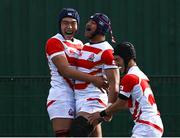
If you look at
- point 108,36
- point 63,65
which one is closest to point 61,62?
point 63,65

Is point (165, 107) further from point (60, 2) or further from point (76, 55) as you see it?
point (76, 55)

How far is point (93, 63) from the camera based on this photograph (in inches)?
294

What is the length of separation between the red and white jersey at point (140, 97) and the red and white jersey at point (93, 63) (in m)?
0.30

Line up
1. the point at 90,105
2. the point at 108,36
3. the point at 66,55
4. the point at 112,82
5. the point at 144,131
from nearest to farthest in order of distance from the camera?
the point at 144,131, the point at 112,82, the point at 90,105, the point at 66,55, the point at 108,36

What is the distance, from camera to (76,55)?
760 cm

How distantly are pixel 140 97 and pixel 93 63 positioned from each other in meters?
0.63

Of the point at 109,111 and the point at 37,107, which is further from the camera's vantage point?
the point at 37,107

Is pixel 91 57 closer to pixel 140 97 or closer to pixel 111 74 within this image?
pixel 111 74

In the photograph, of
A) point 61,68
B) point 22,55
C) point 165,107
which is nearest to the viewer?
point 61,68

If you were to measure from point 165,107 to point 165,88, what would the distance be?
0.47 m

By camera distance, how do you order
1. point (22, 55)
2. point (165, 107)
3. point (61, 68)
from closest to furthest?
point (61, 68) → point (165, 107) → point (22, 55)

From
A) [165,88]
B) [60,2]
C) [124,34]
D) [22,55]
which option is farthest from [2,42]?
[165,88]

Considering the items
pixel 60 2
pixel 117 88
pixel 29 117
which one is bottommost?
pixel 29 117

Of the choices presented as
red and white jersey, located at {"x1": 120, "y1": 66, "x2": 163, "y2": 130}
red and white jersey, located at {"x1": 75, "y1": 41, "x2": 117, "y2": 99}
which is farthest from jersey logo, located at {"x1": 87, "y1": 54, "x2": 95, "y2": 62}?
red and white jersey, located at {"x1": 120, "y1": 66, "x2": 163, "y2": 130}
